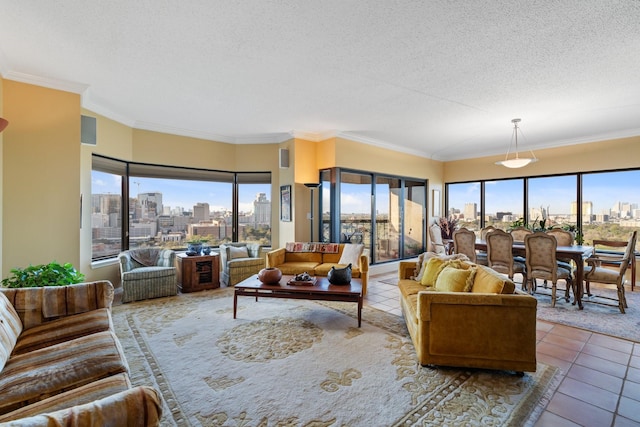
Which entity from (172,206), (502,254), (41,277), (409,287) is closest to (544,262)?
(502,254)

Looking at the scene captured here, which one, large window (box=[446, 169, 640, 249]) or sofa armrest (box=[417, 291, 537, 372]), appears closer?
sofa armrest (box=[417, 291, 537, 372])

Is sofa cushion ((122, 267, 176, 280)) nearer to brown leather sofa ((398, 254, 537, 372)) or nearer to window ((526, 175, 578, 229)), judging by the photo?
brown leather sofa ((398, 254, 537, 372))

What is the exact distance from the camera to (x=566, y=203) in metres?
6.32

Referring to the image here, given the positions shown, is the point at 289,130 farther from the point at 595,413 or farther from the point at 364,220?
the point at 595,413

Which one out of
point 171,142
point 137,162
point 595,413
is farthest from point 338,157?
point 595,413

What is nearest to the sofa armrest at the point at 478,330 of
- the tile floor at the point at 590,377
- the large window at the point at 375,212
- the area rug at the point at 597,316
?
the tile floor at the point at 590,377

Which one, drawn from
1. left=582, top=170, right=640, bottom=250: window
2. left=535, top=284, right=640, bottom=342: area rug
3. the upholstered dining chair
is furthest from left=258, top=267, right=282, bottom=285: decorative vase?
left=582, top=170, right=640, bottom=250: window

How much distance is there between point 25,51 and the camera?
287 centimetres

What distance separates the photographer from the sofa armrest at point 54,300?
2291mm

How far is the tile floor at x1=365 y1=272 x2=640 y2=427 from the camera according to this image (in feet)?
6.57

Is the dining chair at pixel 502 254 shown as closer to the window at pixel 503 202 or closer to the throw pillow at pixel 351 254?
the throw pillow at pixel 351 254

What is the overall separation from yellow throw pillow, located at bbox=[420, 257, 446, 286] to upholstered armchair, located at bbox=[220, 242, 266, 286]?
10.4 ft

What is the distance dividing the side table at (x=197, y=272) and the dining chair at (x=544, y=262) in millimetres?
5119

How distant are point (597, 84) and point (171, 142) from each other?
6.42 metres
